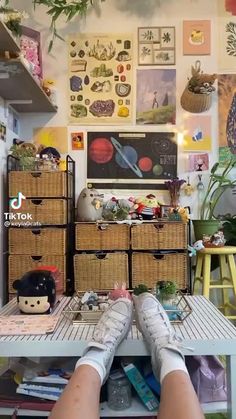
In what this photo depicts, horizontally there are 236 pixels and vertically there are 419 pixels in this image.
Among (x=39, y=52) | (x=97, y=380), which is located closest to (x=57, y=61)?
(x=39, y=52)

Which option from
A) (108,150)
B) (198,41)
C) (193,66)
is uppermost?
(198,41)

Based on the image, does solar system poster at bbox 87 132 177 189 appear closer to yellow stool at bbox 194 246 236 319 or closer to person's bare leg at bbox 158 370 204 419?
yellow stool at bbox 194 246 236 319

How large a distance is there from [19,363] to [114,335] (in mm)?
346

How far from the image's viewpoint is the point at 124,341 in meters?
0.99

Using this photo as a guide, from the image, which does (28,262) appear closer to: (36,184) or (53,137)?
(36,184)

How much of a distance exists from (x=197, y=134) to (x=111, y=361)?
1.71 m

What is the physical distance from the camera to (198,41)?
2.40m

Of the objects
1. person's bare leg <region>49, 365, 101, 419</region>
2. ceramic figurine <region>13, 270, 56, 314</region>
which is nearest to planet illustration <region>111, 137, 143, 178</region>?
ceramic figurine <region>13, 270, 56, 314</region>

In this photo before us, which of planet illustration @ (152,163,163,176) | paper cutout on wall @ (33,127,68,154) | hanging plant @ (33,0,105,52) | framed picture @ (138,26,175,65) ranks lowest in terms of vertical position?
planet illustration @ (152,163,163,176)

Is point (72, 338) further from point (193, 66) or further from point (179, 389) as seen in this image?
point (193, 66)

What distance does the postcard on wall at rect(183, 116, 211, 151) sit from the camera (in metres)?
2.39

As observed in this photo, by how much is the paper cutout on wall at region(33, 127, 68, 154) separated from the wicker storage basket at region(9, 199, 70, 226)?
49 cm

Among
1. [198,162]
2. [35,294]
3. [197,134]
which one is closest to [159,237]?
[198,162]

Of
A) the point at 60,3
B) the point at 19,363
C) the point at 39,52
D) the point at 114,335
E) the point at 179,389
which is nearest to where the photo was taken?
the point at 179,389
